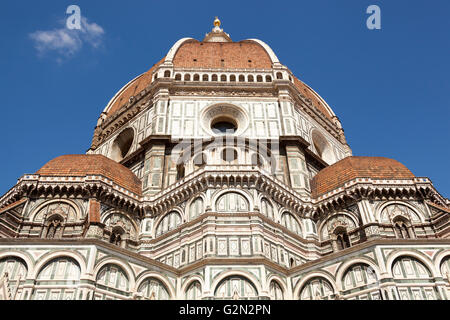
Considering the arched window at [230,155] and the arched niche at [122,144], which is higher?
the arched niche at [122,144]

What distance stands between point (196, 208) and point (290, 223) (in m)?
6.34

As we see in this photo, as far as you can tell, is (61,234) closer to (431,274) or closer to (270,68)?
(431,274)

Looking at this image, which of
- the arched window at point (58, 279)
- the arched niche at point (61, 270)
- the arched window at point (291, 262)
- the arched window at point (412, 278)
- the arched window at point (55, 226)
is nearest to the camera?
the arched window at point (58, 279)

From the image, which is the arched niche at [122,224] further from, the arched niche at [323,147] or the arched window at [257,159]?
the arched niche at [323,147]

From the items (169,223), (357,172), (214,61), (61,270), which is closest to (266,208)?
(169,223)

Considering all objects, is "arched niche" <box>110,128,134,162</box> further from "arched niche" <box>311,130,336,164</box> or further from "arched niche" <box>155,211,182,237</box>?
"arched niche" <box>311,130,336,164</box>

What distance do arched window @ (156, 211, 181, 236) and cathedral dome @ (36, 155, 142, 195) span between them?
10.7ft

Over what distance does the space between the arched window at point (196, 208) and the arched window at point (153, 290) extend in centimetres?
451

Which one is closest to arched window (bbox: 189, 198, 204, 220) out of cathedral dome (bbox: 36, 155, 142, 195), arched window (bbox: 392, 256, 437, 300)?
cathedral dome (bbox: 36, 155, 142, 195)

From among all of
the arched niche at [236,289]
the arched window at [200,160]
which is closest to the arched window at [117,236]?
the arched window at [200,160]

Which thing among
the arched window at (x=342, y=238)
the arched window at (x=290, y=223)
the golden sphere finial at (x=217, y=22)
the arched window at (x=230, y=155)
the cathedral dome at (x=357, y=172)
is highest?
the golden sphere finial at (x=217, y=22)

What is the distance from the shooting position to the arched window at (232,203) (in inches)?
899

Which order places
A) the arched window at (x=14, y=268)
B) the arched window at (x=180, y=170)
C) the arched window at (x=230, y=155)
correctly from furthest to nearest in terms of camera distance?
the arched window at (x=230, y=155)
the arched window at (x=180, y=170)
the arched window at (x=14, y=268)
